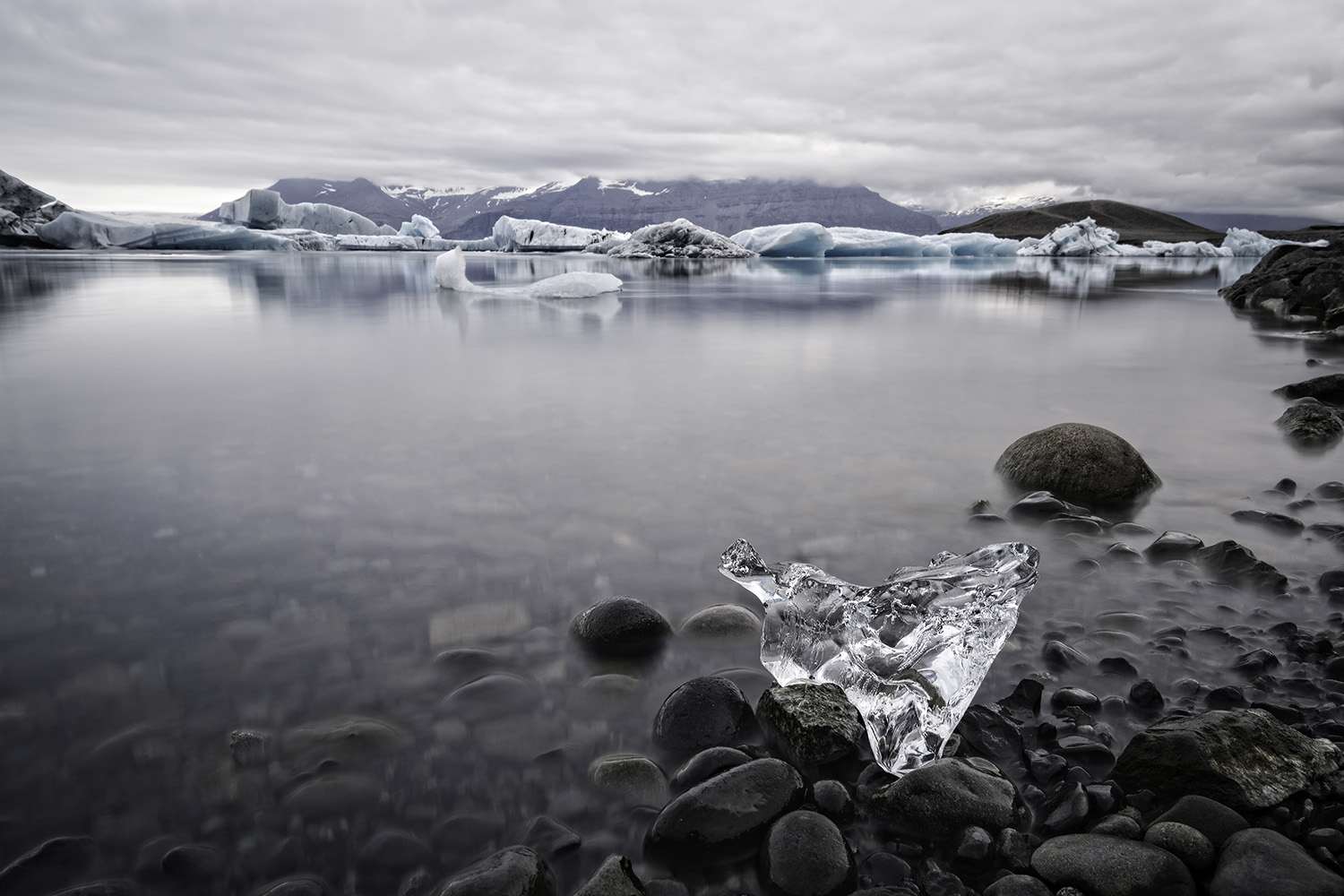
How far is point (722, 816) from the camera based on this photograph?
1804mm

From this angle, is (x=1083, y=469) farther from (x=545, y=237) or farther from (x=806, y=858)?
(x=545, y=237)

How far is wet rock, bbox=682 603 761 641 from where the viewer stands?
266cm

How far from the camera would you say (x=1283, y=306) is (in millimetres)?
16219

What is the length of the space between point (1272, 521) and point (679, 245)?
56.0 metres

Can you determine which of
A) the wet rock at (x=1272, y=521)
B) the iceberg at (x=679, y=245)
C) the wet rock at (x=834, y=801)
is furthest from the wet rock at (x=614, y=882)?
the iceberg at (x=679, y=245)

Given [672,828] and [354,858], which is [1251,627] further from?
[354,858]

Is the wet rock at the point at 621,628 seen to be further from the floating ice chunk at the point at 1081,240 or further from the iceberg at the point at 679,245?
the floating ice chunk at the point at 1081,240

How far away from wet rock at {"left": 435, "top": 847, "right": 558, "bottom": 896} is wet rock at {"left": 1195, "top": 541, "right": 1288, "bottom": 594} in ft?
9.30

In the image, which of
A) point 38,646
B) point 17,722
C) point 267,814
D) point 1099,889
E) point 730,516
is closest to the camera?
point 1099,889

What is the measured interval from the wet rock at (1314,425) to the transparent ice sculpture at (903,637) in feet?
13.9

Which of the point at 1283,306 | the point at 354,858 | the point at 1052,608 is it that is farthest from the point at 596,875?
the point at 1283,306

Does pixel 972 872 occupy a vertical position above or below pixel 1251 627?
below

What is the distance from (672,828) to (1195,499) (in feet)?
12.1

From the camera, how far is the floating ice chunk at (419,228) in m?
72.4
